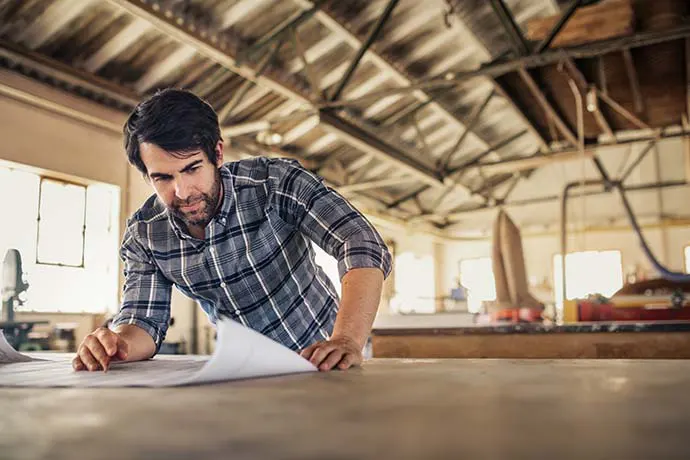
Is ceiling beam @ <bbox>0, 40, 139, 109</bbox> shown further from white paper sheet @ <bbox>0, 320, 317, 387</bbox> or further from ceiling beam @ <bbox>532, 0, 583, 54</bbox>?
white paper sheet @ <bbox>0, 320, 317, 387</bbox>

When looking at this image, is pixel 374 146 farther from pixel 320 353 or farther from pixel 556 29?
pixel 320 353

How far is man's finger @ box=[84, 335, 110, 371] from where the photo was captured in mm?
1307

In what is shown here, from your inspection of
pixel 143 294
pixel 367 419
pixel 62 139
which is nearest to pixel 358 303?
pixel 143 294

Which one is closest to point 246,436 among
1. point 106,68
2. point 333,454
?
point 333,454

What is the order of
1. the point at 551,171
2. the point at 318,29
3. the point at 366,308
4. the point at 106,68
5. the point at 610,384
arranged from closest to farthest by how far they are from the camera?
the point at 610,384
the point at 366,308
the point at 106,68
the point at 318,29
the point at 551,171

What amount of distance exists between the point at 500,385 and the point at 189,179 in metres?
0.99

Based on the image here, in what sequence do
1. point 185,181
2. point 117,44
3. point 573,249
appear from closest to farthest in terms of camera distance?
point 185,181
point 117,44
point 573,249

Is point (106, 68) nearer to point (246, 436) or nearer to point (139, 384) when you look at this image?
point (139, 384)

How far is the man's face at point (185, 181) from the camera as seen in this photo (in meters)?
1.58

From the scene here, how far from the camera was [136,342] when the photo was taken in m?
1.60

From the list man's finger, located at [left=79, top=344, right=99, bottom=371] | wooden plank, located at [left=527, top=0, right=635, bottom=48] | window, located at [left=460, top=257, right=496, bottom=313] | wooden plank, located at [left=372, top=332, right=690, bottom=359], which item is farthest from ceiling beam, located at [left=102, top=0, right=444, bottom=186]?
window, located at [left=460, top=257, right=496, bottom=313]

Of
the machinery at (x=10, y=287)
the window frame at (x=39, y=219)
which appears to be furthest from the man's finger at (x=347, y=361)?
the window frame at (x=39, y=219)

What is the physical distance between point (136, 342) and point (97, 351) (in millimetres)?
250

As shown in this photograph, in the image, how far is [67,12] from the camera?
535 centimetres
